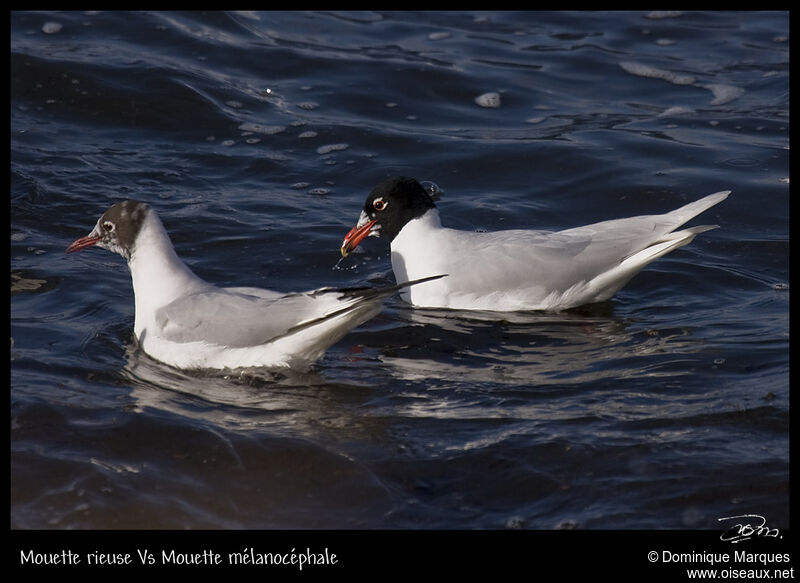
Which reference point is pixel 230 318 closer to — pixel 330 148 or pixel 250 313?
pixel 250 313

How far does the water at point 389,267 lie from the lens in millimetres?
5449

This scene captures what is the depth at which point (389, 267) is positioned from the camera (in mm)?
9234

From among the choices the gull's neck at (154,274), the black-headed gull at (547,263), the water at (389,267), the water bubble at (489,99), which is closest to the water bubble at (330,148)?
the water at (389,267)

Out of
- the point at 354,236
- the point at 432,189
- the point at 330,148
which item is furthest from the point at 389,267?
the point at 330,148

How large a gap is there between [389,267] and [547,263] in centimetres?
165

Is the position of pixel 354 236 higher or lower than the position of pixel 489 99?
lower

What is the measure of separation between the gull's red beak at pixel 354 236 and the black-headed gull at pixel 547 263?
608 mm

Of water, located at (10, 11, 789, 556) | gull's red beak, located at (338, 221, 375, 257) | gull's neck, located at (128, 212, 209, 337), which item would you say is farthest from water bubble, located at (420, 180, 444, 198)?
gull's neck, located at (128, 212, 209, 337)

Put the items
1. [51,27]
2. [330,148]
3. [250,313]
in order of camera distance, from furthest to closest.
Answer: [51,27] < [330,148] < [250,313]

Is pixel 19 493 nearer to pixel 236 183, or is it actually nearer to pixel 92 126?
pixel 236 183

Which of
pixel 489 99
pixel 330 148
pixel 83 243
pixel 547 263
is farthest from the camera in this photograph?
pixel 489 99

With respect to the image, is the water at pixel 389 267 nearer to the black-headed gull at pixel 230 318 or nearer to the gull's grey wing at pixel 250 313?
the black-headed gull at pixel 230 318

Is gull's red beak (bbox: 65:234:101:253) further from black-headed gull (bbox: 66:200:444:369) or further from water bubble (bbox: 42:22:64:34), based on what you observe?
water bubble (bbox: 42:22:64:34)
